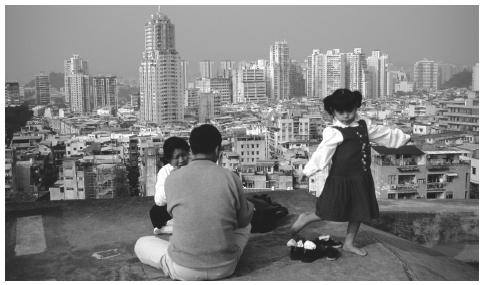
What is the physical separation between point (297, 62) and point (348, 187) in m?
47.1

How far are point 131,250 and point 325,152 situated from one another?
55 centimetres

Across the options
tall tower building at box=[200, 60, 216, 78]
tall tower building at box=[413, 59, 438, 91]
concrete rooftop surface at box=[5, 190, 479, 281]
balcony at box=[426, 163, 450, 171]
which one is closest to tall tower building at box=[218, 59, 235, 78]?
tall tower building at box=[200, 60, 216, 78]

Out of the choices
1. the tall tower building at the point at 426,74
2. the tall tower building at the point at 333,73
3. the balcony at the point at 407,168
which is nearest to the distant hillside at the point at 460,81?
the tall tower building at the point at 426,74

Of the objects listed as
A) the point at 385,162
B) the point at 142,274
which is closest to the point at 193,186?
the point at 142,274

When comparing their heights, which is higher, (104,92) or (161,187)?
(104,92)

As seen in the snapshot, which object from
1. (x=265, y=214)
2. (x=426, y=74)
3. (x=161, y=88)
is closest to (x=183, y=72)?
(x=161, y=88)

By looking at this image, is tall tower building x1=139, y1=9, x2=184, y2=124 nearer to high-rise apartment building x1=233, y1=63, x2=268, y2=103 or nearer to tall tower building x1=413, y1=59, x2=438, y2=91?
high-rise apartment building x1=233, y1=63, x2=268, y2=103

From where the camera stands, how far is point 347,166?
4.54 ft

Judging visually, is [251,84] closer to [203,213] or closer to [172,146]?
[172,146]

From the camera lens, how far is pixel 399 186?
10.8 meters

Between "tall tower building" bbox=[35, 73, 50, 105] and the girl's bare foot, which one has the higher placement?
"tall tower building" bbox=[35, 73, 50, 105]

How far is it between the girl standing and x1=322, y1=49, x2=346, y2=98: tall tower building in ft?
139

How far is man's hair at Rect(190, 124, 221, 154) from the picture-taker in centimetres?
119

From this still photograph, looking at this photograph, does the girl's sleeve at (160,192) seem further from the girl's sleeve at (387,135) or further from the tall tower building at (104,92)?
the tall tower building at (104,92)
